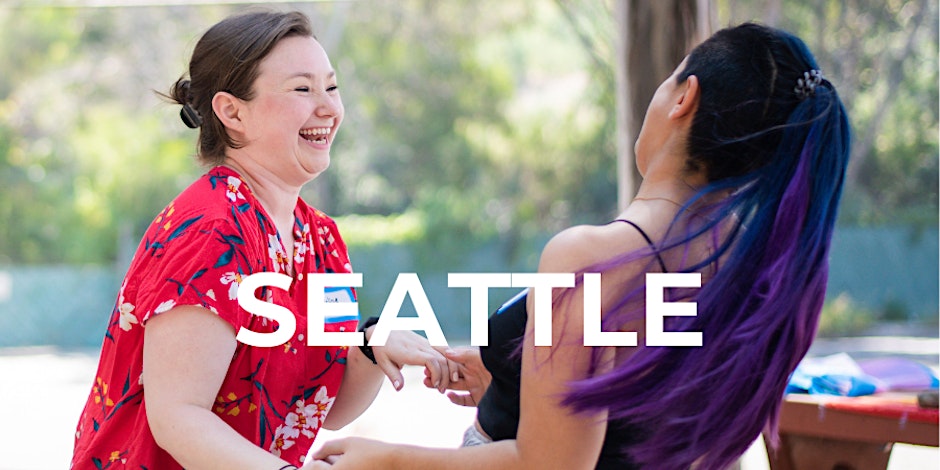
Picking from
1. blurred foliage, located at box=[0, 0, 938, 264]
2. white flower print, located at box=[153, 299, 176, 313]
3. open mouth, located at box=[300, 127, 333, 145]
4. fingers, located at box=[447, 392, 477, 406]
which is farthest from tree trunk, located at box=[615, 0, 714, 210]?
blurred foliage, located at box=[0, 0, 938, 264]

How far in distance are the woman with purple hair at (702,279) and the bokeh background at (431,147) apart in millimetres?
10260

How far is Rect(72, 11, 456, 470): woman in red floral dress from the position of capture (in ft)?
5.12

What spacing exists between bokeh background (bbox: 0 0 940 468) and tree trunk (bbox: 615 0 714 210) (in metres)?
8.65

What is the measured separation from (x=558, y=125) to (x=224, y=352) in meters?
15.1

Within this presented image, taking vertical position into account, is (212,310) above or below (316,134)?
below

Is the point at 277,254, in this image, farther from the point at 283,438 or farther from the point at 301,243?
the point at 283,438

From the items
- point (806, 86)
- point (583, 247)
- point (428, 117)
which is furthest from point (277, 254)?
point (428, 117)

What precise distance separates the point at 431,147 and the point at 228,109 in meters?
16.2

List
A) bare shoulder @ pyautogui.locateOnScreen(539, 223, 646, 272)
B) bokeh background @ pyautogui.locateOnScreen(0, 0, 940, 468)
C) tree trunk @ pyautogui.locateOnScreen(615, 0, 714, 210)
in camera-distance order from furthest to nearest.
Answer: bokeh background @ pyautogui.locateOnScreen(0, 0, 940, 468)
tree trunk @ pyautogui.locateOnScreen(615, 0, 714, 210)
bare shoulder @ pyautogui.locateOnScreen(539, 223, 646, 272)

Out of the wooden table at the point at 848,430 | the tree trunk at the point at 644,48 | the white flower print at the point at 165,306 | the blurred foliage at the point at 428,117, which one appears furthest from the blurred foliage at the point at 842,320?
the white flower print at the point at 165,306

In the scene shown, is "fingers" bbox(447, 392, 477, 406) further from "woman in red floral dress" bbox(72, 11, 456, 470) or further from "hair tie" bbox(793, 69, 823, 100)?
"hair tie" bbox(793, 69, 823, 100)

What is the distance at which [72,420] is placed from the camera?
802cm

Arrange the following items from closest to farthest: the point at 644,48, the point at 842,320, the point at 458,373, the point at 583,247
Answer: the point at 583,247 < the point at 458,373 < the point at 644,48 < the point at 842,320

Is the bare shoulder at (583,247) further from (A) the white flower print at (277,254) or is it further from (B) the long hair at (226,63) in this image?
(B) the long hair at (226,63)
